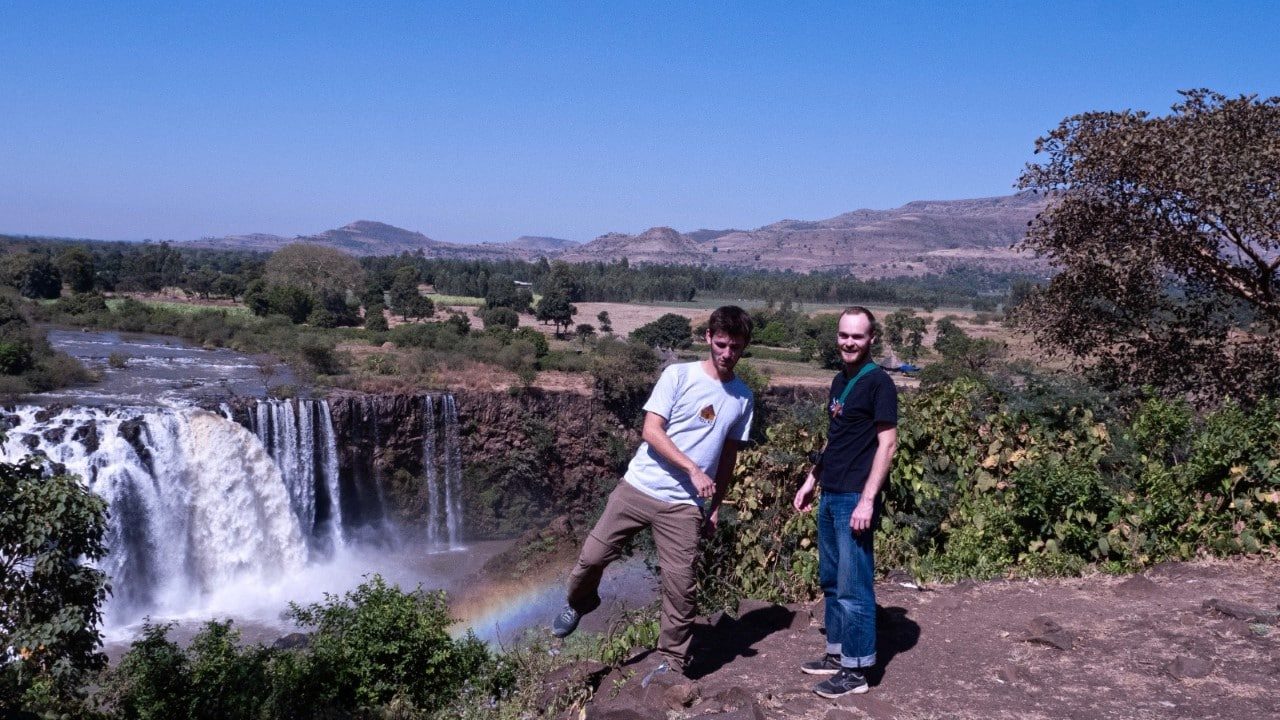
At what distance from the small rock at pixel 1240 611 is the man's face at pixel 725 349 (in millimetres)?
2470

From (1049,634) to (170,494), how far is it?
1786 cm

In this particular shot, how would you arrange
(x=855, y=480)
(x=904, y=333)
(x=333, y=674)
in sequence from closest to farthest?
1. (x=855, y=480)
2. (x=333, y=674)
3. (x=904, y=333)

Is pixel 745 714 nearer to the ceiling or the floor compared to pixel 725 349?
nearer to the floor

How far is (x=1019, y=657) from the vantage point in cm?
388

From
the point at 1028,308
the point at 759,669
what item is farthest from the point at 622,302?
the point at 759,669

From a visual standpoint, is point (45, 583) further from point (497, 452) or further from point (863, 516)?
point (497, 452)

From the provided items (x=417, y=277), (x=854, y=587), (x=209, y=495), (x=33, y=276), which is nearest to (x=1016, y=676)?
(x=854, y=587)

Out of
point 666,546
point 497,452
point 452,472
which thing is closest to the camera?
point 666,546

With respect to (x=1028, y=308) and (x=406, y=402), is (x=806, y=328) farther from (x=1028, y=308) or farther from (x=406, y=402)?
(x=1028, y=308)

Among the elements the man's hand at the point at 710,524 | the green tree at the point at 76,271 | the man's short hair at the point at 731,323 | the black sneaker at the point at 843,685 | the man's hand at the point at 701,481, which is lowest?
the black sneaker at the point at 843,685

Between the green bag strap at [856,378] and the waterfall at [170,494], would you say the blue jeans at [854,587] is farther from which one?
the waterfall at [170,494]

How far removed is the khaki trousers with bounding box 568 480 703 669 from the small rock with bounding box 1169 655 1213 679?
1806 mm

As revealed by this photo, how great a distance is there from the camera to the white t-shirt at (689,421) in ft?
11.6

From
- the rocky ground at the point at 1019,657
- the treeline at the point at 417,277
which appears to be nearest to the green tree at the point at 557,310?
the treeline at the point at 417,277
